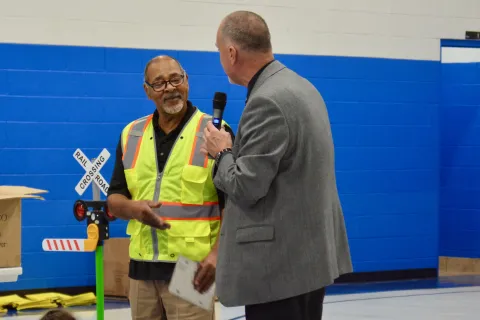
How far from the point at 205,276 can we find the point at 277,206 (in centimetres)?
55

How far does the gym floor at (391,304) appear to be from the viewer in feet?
20.3

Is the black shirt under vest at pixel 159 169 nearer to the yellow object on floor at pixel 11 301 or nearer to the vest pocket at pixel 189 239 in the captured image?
the vest pocket at pixel 189 239

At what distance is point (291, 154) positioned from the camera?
2.45 metres

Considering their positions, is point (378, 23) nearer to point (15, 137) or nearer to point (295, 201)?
point (15, 137)

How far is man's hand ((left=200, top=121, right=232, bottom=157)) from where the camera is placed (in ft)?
8.43

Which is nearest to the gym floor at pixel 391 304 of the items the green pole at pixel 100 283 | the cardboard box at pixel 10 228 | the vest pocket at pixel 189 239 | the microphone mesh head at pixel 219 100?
the green pole at pixel 100 283

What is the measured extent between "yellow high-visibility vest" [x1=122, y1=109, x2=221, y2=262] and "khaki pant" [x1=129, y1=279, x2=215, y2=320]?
4.4 inches

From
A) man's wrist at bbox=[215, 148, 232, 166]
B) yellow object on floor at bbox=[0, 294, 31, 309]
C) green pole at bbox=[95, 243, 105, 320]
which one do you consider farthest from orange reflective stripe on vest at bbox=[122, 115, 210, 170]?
yellow object on floor at bbox=[0, 294, 31, 309]

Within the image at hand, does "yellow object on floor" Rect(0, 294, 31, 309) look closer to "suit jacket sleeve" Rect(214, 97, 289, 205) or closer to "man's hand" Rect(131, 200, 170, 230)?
"man's hand" Rect(131, 200, 170, 230)

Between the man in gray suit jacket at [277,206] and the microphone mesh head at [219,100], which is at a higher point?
the microphone mesh head at [219,100]

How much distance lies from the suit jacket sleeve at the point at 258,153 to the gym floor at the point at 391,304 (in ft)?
12.3

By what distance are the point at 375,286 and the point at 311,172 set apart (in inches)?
216

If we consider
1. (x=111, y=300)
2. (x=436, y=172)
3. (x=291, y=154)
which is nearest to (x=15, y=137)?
(x=111, y=300)

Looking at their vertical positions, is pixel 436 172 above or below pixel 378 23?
below
